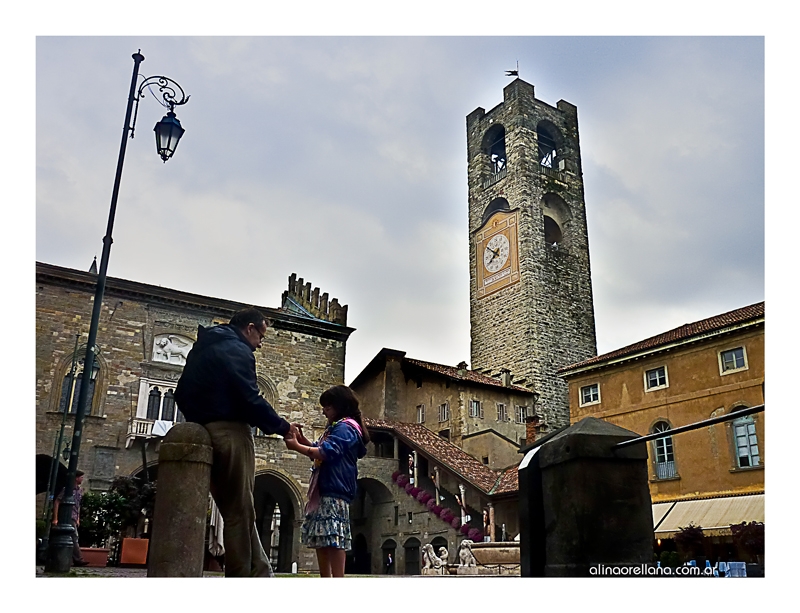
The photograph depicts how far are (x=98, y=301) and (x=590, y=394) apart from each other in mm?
16793

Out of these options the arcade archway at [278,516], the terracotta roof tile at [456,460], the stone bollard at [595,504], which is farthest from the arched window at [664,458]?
the stone bollard at [595,504]

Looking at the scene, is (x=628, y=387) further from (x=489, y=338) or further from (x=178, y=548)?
(x=178, y=548)

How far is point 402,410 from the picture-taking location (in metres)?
28.9

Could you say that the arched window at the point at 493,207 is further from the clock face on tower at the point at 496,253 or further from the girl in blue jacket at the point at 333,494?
the girl in blue jacket at the point at 333,494

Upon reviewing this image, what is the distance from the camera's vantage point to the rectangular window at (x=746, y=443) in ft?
54.6

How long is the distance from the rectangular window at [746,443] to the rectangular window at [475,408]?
11.0 metres

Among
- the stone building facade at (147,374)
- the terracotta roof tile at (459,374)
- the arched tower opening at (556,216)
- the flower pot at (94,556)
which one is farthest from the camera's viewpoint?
the arched tower opening at (556,216)

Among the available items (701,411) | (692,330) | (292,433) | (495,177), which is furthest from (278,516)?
(292,433)

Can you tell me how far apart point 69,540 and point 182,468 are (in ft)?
16.6

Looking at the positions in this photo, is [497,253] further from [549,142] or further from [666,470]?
[666,470]

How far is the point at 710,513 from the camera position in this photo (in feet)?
54.0

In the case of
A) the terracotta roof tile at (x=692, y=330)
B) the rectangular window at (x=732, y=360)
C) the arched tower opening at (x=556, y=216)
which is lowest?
the rectangular window at (x=732, y=360)
